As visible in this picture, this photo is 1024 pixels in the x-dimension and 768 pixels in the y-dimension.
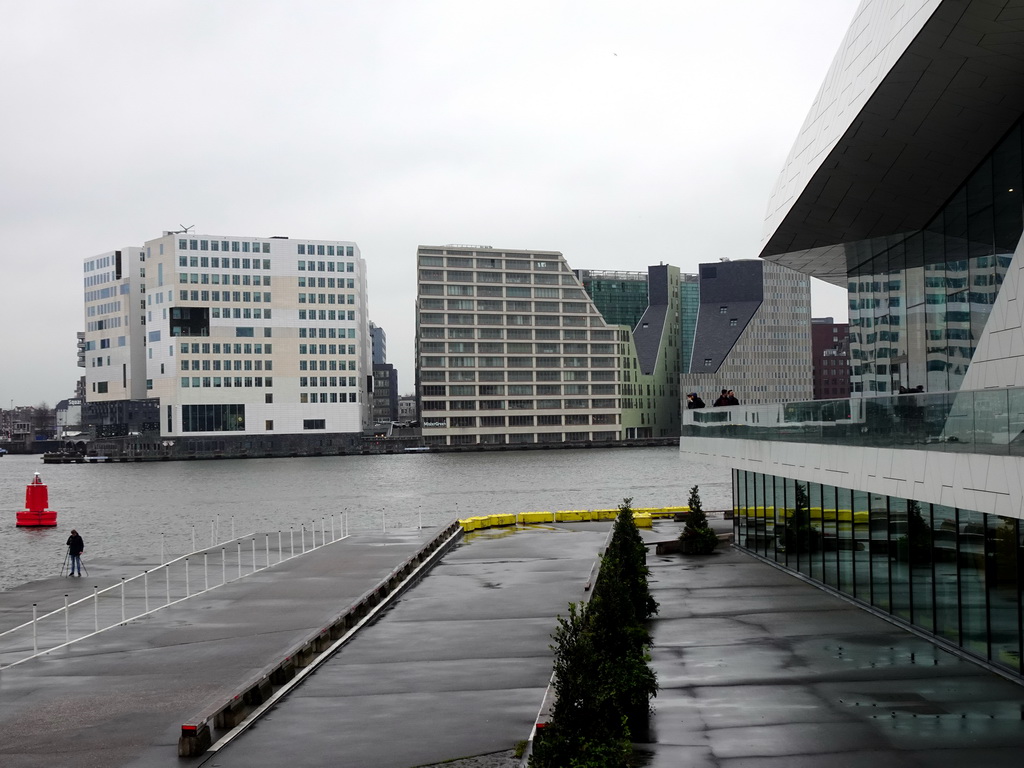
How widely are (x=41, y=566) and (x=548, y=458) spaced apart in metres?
130

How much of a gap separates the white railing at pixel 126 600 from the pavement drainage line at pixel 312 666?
6.77m

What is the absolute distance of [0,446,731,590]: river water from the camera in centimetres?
7581

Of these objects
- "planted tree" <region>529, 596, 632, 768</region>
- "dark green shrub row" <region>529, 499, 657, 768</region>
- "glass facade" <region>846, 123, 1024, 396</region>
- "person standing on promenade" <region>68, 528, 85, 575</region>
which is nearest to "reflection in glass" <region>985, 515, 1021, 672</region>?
"dark green shrub row" <region>529, 499, 657, 768</region>

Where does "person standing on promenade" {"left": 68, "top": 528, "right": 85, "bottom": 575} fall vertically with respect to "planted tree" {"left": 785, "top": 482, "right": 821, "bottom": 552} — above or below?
below

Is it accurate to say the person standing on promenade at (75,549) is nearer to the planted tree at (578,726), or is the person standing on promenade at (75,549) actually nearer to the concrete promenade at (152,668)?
the concrete promenade at (152,668)

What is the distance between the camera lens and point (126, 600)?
36.2 m

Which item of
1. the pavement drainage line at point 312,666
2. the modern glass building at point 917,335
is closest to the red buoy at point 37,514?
the pavement drainage line at point 312,666

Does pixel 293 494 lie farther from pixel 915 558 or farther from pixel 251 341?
pixel 915 558

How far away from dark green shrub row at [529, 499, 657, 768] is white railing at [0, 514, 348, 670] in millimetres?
14473

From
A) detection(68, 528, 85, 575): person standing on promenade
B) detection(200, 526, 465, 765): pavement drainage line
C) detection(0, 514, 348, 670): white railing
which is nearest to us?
detection(200, 526, 465, 765): pavement drainage line

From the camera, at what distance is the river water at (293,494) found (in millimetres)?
75812

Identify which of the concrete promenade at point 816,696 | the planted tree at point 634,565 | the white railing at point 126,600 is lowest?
the white railing at point 126,600

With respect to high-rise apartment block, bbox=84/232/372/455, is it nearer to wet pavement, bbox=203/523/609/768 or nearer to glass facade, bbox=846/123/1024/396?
Result: wet pavement, bbox=203/523/609/768

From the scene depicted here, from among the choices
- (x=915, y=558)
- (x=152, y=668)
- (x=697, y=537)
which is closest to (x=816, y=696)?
(x=915, y=558)
